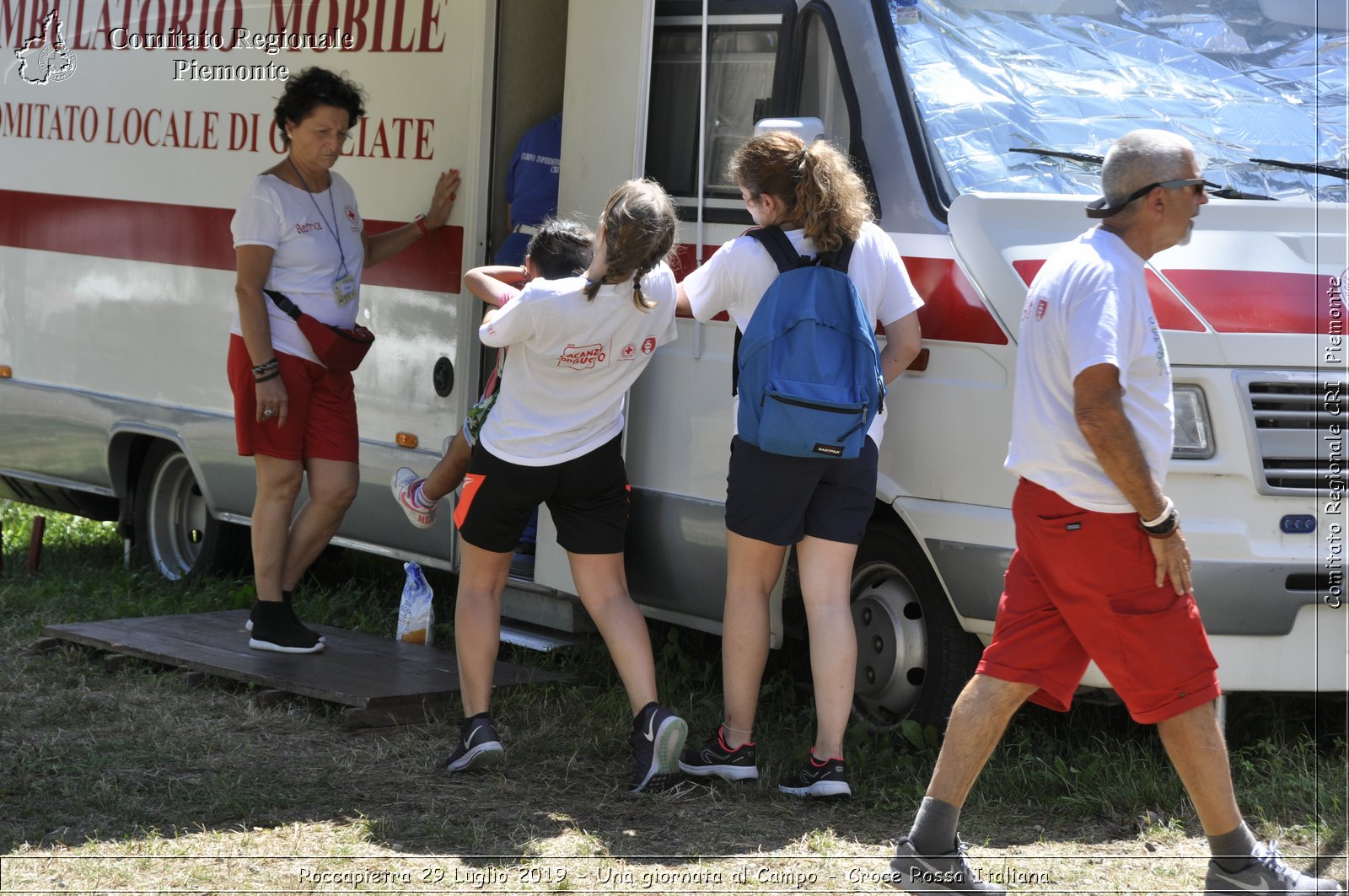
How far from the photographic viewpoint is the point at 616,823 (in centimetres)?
452

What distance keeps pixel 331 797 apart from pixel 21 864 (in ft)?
2.86

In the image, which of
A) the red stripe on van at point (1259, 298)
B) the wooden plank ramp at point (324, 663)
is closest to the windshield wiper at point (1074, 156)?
the red stripe on van at point (1259, 298)

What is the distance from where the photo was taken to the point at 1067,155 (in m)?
4.69

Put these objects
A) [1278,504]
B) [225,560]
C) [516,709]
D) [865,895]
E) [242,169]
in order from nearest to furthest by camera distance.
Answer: [865,895] < [1278,504] < [516,709] < [242,169] < [225,560]

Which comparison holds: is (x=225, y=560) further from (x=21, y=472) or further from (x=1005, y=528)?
(x=1005, y=528)

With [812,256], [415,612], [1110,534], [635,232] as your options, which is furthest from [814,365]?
[415,612]

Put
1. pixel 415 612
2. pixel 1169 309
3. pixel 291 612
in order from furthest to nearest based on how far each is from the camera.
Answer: pixel 415 612, pixel 291 612, pixel 1169 309

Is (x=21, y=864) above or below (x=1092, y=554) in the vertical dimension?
below

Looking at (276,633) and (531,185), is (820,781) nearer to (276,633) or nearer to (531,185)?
(276,633)

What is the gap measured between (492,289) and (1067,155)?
1.71 m

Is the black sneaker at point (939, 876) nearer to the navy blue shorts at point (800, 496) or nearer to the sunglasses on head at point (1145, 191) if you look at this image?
the navy blue shorts at point (800, 496)

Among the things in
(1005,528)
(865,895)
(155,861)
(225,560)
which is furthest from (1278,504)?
(225,560)

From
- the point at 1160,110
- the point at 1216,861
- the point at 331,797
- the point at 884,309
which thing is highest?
the point at 1160,110

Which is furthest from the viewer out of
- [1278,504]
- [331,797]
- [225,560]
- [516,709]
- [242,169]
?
[225,560]
